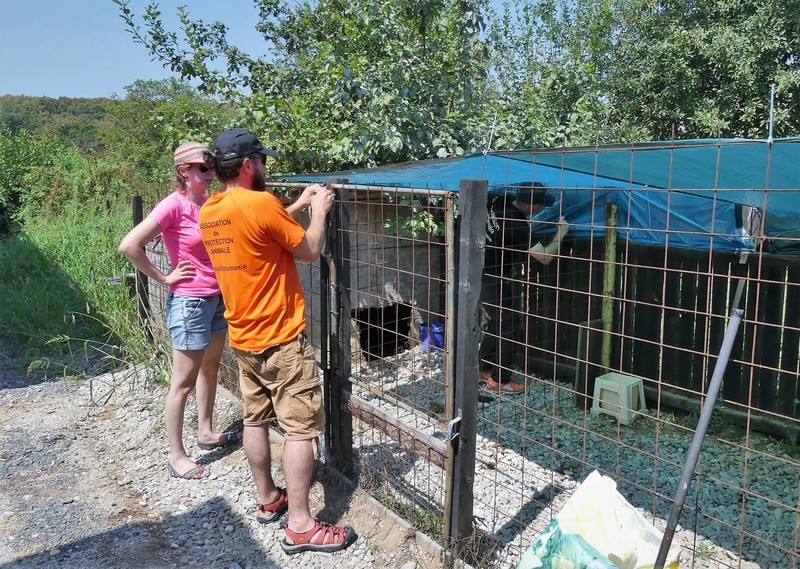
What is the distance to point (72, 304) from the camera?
6.71 metres

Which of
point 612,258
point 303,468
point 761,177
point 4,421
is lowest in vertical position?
point 4,421

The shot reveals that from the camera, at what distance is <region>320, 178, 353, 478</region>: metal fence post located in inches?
123

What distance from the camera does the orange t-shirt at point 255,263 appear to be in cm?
252

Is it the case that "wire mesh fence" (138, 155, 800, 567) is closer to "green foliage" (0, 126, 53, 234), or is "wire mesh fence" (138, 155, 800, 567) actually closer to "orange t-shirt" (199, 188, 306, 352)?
"orange t-shirt" (199, 188, 306, 352)

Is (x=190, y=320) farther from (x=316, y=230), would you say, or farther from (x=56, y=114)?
(x=56, y=114)

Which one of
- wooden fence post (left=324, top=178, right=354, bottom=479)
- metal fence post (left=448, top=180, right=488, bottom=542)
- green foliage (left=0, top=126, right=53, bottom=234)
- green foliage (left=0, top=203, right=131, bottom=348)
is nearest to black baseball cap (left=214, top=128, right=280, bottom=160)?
wooden fence post (left=324, top=178, right=354, bottom=479)

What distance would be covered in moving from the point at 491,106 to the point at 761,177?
359 cm

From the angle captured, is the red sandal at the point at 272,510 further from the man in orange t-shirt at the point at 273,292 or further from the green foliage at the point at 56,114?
the green foliage at the point at 56,114

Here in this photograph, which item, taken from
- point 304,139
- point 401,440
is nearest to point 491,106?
point 304,139

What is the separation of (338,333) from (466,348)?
100 cm

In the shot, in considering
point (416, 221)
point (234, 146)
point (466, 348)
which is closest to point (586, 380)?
point (466, 348)

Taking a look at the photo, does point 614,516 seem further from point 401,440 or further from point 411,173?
point 411,173

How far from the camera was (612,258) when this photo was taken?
16.8ft

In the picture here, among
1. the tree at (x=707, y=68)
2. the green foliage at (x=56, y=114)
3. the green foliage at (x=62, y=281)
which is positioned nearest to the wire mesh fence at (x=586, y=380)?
the green foliage at (x=62, y=281)
